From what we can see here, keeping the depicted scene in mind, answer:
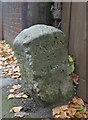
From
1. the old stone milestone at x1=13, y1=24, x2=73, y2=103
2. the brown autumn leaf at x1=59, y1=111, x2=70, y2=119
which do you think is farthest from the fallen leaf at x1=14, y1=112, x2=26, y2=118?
the brown autumn leaf at x1=59, y1=111, x2=70, y2=119

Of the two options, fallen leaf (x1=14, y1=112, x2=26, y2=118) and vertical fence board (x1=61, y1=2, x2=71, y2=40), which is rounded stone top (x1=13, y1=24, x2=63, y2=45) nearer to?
vertical fence board (x1=61, y1=2, x2=71, y2=40)

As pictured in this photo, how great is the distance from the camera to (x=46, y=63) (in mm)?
3047

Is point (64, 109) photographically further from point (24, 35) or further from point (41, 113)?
point (24, 35)

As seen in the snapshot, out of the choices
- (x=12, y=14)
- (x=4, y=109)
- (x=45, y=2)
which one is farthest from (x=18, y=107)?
(x=12, y=14)

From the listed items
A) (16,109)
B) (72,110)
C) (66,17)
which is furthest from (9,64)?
(72,110)

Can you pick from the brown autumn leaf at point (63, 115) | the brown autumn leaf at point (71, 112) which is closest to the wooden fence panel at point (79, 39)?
the brown autumn leaf at point (71, 112)

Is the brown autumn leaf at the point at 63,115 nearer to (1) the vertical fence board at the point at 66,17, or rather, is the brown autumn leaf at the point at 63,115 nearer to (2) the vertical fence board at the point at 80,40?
(2) the vertical fence board at the point at 80,40

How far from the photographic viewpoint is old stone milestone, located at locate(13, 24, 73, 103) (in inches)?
119

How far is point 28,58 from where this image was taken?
304 cm

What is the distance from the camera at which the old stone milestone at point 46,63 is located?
119 inches

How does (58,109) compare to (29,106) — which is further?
(29,106)

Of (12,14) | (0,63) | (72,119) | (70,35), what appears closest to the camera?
(72,119)

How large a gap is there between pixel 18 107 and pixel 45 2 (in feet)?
5.76

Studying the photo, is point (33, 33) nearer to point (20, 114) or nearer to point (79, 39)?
point (79, 39)
